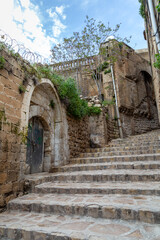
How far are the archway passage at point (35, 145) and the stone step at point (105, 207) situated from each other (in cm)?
169

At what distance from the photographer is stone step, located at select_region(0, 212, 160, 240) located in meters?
1.69

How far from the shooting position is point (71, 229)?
1888 mm

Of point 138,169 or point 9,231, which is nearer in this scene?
point 9,231

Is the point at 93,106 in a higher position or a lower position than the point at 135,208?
higher

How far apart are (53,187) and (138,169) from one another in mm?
2143

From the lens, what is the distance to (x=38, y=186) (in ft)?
11.3

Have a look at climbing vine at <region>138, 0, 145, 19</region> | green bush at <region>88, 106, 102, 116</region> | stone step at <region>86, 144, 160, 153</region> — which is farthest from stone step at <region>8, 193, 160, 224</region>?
climbing vine at <region>138, 0, 145, 19</region>

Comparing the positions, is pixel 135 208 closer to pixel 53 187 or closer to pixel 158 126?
pixel 53 187

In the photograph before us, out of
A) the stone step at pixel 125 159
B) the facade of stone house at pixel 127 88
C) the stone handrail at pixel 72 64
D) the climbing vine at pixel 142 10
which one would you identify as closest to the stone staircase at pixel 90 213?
the stone step at pixel 125 159

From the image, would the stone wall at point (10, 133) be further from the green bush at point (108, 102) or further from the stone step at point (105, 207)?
the green bush at point (108, 102)

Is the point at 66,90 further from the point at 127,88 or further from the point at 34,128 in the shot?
the point at 127,88

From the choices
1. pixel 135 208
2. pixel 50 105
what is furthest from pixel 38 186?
pixel 50 105

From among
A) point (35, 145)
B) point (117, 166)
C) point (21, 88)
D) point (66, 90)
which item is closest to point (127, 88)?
point (66, 90)

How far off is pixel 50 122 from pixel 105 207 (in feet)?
11.7
